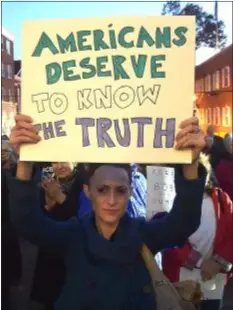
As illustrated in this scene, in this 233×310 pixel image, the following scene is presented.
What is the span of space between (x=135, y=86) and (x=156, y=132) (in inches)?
7.5

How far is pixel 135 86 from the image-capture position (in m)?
2.12

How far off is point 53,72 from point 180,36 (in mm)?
486

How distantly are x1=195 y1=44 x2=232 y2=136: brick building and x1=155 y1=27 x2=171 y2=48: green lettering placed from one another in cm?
2653

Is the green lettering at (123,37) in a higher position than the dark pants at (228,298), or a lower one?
higher

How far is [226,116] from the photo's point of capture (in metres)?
33.3

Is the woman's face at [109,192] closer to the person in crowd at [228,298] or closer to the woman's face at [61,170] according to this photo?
the woman's face at [61,170]

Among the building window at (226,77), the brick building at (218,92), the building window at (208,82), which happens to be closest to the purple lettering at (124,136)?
the brick building at (218,92)

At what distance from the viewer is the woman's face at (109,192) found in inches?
85.3

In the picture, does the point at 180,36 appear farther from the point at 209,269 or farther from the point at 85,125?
the point at 209,269

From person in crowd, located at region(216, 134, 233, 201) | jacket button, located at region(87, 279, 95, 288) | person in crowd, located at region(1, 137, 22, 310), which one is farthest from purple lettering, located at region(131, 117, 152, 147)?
person in crowd, located at region(216, 134, 233, 201)

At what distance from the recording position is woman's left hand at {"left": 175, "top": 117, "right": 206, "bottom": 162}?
6.66ft

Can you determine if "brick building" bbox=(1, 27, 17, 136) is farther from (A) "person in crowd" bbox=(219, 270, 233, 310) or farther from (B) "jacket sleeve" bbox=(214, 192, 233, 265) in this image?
(B) "jacket sleeve" bbox=(214, 192, 233, 265)

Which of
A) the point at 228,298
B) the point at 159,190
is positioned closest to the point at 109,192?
the point at 159,190

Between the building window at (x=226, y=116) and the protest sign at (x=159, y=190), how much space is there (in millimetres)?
29098
